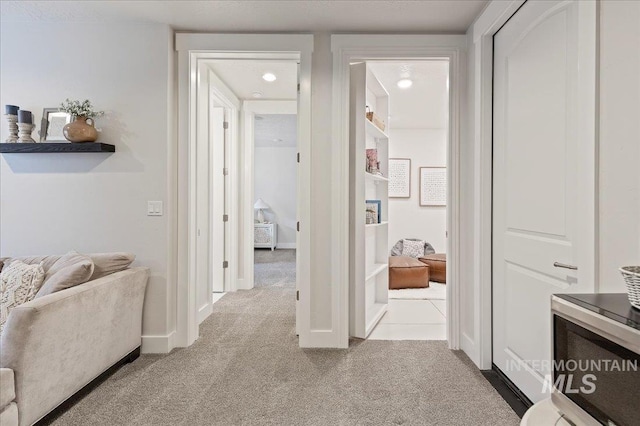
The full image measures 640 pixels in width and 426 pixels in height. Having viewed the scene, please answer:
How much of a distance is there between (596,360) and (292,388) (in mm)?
1673

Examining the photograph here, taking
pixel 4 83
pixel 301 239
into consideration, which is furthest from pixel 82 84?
pixel 301 239

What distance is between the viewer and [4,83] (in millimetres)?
2611

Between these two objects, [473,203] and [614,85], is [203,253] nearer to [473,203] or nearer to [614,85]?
[473,203]

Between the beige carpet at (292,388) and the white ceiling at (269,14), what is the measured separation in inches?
96.6

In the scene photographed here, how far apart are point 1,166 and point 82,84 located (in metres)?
0.88

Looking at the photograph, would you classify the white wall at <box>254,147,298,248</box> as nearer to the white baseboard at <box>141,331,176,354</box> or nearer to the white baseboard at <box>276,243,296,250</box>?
the white baseboard at <box>276,243,296,250</box>

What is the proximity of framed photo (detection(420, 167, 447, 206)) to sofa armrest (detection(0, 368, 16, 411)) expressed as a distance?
5799mm

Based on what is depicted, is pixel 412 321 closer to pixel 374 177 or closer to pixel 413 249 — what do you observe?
pixel 374 177

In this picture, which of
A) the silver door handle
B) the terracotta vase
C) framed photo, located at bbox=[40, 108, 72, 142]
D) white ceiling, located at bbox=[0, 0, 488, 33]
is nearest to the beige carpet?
the silver door handle

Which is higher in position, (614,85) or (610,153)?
(614,85)

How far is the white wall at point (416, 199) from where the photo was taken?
6254 mm

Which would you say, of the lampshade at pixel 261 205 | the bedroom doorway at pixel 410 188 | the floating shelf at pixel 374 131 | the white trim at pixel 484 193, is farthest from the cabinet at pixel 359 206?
the lampshade at pixel 261 205

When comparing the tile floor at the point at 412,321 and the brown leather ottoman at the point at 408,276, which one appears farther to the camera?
the brown leather ottoman at the point at 408,276

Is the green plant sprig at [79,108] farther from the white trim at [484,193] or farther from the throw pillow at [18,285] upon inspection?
the white trim at [484,193]
